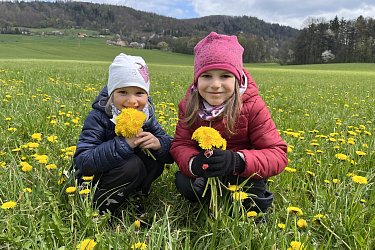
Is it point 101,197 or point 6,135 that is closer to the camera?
point 101,197

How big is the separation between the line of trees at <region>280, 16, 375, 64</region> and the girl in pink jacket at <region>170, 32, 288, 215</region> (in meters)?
78.9

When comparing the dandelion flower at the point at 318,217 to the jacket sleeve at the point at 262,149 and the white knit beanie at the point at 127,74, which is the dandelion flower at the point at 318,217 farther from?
the white knit beanie at the point at 127,74

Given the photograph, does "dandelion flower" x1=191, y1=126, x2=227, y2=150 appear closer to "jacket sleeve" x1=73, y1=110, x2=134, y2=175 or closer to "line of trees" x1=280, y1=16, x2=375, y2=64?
"jacket sleeve" x1=73, y1=110, x2=134, y2=175

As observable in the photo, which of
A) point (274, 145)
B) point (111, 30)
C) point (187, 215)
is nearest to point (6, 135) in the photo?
point (187, 215)

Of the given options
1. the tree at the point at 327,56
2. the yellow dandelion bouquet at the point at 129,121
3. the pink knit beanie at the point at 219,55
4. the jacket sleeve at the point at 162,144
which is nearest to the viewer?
the yellow dandelion bouquet at the point at 129,121

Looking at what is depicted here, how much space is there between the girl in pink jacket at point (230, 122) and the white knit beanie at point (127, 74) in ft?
1.21

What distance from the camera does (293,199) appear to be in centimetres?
239

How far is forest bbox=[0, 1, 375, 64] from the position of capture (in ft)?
246

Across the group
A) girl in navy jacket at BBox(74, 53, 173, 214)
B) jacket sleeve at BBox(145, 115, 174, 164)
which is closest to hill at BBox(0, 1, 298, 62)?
jacket sleeve at BBox(145, 115, 174, 164)

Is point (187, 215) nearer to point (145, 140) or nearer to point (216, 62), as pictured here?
point (145, 140)

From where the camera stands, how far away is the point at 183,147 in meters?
2.41

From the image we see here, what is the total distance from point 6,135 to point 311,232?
9.67 ft

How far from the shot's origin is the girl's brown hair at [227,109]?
2223 mm

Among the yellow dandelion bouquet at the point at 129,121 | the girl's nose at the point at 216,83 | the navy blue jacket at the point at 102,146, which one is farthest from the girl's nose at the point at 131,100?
the girl's nose at the point at 216,83
